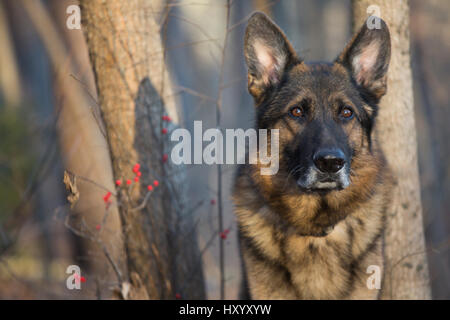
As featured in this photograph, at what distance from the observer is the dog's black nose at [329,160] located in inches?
133

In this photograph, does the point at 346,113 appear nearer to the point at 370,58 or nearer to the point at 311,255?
the point at 370,58

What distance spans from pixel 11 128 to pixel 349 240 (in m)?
7.52

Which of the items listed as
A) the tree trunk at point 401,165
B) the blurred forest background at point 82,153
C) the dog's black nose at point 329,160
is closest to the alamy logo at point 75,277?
the blurred forest background at point 82,153

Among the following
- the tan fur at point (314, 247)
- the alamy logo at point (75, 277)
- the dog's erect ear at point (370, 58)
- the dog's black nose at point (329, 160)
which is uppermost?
the dog's erect ear at point (370, 58)

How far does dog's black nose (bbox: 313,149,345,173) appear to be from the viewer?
339 cm

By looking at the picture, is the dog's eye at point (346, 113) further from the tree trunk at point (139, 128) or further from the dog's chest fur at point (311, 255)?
the tree trunk at point (139, 128)

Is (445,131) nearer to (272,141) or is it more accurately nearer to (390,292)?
(390,292)

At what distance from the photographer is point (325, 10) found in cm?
2638

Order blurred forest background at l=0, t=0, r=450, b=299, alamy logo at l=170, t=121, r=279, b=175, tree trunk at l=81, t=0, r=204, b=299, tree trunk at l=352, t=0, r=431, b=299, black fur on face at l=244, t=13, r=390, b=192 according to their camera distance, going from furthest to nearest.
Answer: blurred forest background at l=0, t=0, r=450, b=299 < tree trunk at l=352, t=0, r=431, b=299 < tree trunk at l=81, t=0, r=204, b=299 < alamy logo at l=170, t=121, r=279, b=175 < black fur on face at l=244, t=13, r=390, b=192

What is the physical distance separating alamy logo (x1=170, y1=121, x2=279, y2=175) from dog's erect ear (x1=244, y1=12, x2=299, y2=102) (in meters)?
0.41

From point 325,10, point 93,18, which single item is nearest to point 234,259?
point 93,18

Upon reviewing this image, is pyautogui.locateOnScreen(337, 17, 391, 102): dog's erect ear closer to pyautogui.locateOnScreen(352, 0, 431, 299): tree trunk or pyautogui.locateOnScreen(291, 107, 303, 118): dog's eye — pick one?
pyautogui.locateOnScreen(352, 0, 431, 299): tree trunk

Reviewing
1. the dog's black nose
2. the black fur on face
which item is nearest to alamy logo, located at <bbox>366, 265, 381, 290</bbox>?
the black fur on face

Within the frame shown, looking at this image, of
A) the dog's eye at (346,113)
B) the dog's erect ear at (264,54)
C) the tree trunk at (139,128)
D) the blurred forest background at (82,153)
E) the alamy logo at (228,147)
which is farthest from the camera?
the blurred forest background at (82,153)
